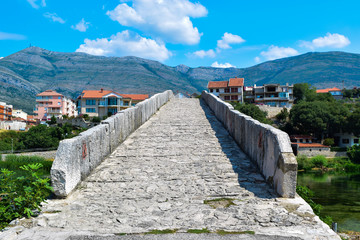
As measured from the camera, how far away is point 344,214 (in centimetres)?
2378

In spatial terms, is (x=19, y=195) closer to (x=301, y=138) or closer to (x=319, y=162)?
(x=319, y=162)

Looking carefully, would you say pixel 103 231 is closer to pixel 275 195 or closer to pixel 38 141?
pixel 275 195

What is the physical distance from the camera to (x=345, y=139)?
211 ft

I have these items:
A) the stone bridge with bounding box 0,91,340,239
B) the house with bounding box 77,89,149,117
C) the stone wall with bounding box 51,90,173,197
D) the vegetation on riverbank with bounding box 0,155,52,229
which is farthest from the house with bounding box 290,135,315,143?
the vegetation on riverbank with bounding box 0,155,52,229

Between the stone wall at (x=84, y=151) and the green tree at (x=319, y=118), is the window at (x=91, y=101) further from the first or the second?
the stone wall at (x=84, y=151)

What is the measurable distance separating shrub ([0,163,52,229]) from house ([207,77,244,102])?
85.6 metres

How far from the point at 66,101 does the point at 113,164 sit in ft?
343

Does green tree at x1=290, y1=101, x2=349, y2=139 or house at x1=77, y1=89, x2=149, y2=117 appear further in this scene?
house at x1=77, y1=89, x2=149, y2=117

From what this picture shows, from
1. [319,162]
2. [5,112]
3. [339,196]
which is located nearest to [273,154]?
[339,196]

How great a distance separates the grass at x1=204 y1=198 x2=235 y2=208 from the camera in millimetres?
4831

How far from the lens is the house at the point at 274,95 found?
87750 mm

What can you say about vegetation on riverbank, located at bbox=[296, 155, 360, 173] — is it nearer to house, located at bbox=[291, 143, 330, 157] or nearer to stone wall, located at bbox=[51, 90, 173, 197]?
house, located at bbox=[291, 143, 330, 157]

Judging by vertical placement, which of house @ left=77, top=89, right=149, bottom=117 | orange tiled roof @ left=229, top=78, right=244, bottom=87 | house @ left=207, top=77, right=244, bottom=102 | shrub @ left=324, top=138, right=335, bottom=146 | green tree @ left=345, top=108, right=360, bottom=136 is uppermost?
orange tiled roof @ left=229, top=78, right=244, bottom=87

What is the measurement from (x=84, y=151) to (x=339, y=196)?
30133 millimetres
